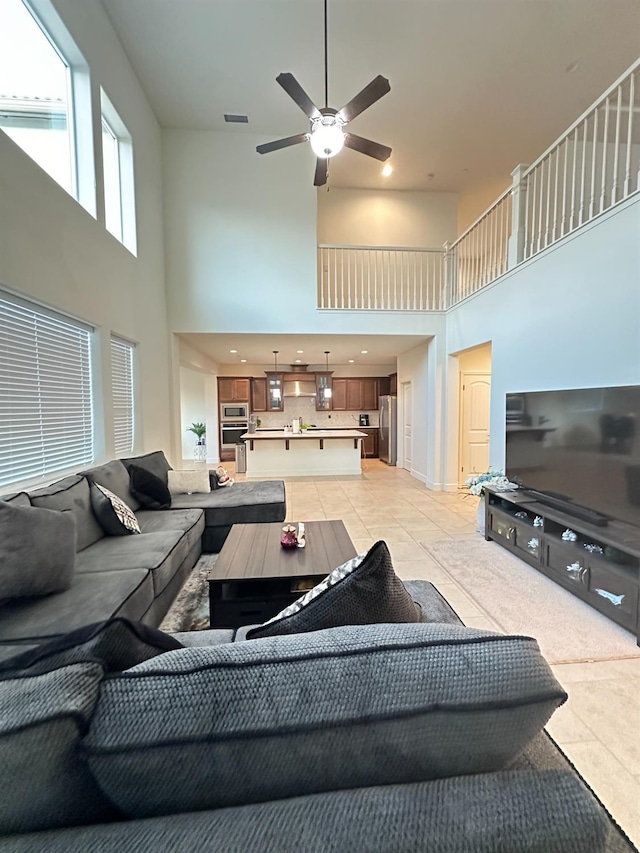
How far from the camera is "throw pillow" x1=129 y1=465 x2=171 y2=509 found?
322cm

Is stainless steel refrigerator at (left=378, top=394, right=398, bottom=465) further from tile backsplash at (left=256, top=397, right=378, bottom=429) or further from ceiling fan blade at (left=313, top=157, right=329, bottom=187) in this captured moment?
ceiling fan blade at (left=313, top=157, right=329, bottom=187)

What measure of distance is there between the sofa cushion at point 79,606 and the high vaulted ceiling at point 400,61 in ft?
16.1

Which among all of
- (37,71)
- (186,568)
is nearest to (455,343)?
(186,568)

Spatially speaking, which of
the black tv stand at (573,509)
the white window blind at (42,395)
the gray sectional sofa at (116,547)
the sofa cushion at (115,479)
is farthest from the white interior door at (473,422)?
the white window blind at (42,395)

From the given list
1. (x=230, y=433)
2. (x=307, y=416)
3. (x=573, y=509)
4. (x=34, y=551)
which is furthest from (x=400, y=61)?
(x=230, y=433)

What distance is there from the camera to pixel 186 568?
9.13 ft

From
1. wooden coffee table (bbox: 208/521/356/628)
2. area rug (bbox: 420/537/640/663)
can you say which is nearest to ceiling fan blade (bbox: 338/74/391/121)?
wooden coffee table (bbox: 208/521/356/628)

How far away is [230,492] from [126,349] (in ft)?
6.40

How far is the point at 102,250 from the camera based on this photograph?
3.34 metres

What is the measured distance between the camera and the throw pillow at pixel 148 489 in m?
3.22

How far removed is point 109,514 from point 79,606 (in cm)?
100

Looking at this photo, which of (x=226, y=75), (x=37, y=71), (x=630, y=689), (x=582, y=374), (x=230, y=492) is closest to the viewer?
(x=630, y=689)

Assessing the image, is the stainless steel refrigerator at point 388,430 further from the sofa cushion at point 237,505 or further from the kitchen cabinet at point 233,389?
the sofa cushion at point 237,505

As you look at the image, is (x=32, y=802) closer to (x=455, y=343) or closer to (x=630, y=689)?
(x=630, y=689)
